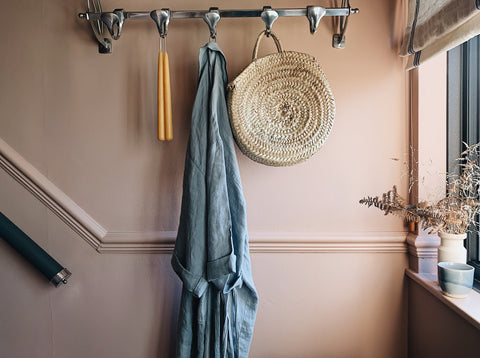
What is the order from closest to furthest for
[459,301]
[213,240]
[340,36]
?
[459,301]
[213,240]
[340,36]

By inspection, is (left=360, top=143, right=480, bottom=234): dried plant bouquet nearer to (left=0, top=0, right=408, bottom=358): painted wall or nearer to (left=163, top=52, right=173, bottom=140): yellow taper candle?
(left=0, top=0, right=408, bottom=358): painted wall

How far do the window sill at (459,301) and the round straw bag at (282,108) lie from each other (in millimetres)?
544

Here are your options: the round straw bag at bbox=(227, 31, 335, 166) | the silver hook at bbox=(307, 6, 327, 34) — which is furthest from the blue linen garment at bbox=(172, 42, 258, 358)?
the silver hook at bbox=(307, 6, 327, 34)

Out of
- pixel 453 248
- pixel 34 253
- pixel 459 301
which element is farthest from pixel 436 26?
pixel 34 253

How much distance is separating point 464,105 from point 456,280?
22.2 inches

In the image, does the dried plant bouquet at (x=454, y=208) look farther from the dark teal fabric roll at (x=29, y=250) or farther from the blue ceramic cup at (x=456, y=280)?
the dark teal fabric roll at (x=29, y=250)

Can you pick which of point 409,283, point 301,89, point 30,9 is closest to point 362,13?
point 301,89

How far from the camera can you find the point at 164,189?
126cm

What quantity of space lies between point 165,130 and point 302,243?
0.62 m

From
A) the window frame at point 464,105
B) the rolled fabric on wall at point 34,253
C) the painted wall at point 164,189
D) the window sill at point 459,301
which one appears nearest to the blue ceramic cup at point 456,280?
the window sill at point 459,301

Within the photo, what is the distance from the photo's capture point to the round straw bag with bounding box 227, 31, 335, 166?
108cm

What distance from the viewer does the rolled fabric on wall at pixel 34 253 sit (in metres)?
1.22

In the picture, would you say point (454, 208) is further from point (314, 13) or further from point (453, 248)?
point (314, 13)

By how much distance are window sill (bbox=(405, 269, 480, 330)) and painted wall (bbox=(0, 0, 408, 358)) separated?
0.13 meters
